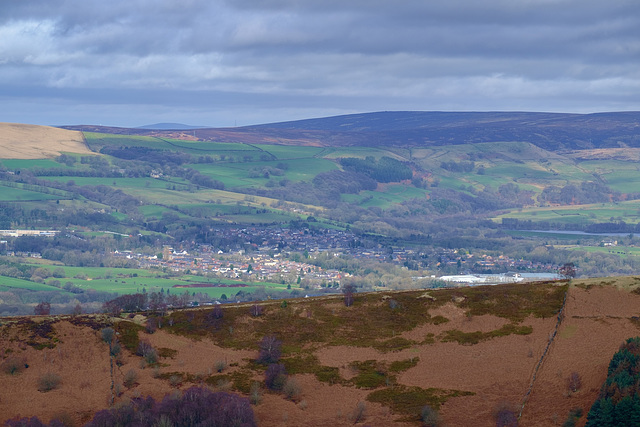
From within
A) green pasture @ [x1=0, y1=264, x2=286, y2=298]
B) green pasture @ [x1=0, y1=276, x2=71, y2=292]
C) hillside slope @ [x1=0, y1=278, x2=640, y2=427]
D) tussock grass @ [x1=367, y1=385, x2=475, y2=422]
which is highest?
hillside slope @ [x1=0, y1=278, x2=640, y2=427]

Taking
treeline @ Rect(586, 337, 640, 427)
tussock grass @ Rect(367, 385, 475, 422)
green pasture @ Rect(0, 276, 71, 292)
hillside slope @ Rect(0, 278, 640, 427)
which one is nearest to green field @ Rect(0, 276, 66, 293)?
green pasture @ Rect(0, 276, 71, 292)

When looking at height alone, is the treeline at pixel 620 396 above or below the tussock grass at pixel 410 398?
above

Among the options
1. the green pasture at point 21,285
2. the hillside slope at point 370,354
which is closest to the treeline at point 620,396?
the hillside slope at point 370,354

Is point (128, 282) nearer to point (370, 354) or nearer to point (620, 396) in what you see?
point (370, 354)

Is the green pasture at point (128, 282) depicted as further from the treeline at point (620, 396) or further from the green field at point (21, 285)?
the treeline at point (620, 396)

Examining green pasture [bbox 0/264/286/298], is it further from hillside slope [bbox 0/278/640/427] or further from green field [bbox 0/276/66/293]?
hillside slope [bbox 0/278/640/427]

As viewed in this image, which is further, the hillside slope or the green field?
the green field
